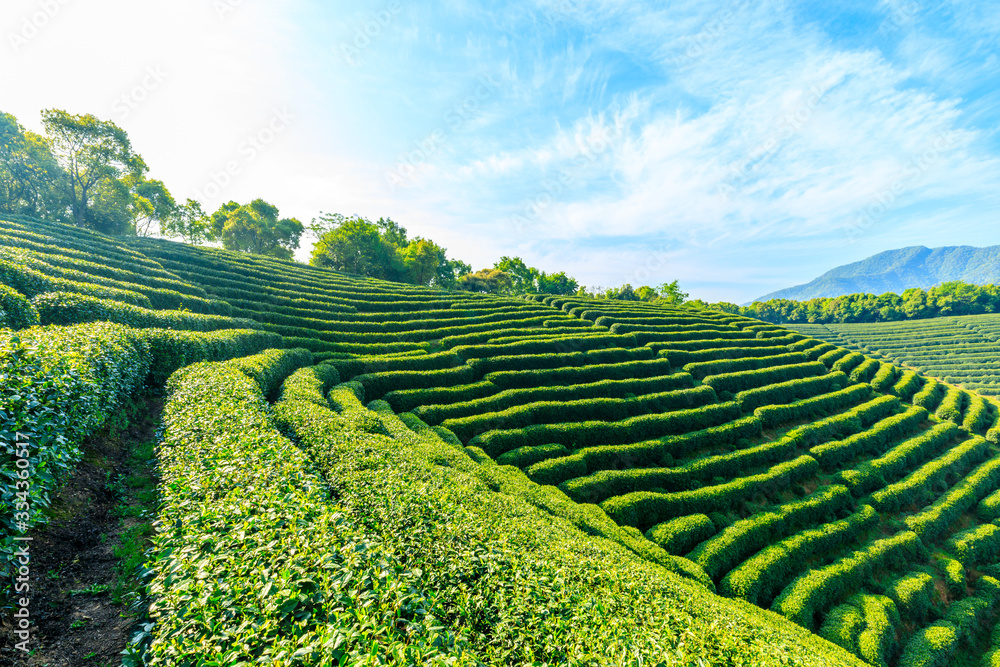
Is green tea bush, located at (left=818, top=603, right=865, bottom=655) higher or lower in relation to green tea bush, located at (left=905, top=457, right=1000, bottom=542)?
lower

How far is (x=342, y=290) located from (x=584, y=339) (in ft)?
98.5

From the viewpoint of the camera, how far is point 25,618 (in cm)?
436

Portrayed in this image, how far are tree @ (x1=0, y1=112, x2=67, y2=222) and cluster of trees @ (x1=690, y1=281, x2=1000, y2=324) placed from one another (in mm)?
108224

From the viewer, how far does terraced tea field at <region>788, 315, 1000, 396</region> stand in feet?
166

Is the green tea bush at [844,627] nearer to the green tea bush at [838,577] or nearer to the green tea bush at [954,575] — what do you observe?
the green tea bush at [838,577]

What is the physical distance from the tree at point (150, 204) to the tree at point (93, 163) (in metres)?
9.39

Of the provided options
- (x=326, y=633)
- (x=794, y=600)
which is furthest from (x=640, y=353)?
(x=326, y=633)

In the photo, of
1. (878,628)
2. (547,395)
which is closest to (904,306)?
(878,628)

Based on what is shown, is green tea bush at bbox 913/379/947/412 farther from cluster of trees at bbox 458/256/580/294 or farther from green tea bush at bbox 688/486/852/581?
cluster of trees at bbox 458/256/580/294

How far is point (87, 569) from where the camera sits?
18.6 feet

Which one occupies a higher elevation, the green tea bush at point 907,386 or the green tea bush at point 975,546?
the green tea bush at point 907,386

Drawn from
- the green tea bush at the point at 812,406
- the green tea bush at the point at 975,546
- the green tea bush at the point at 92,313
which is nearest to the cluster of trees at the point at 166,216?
the green tea bush at the point at 92,313

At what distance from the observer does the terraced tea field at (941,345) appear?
50.5 meters

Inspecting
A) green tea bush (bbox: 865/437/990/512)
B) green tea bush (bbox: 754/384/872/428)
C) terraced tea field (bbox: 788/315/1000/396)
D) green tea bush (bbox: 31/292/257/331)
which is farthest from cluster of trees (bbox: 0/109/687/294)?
green tea bush (bbox: 865/437/990/512)
